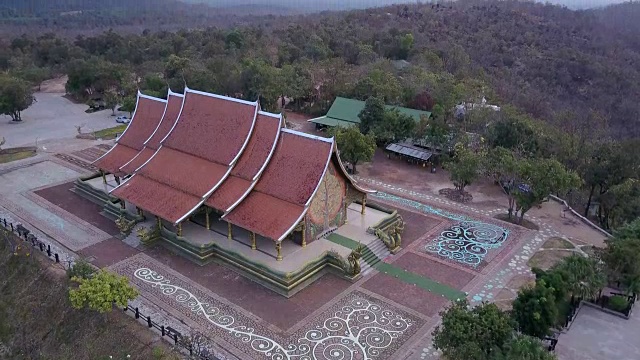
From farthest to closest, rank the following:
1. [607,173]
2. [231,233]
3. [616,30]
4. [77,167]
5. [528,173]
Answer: [616,30] < [77,167] < [607,173] < [528,173] < [231,233]

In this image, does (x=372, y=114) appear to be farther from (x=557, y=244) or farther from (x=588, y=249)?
(x=588, y=249)

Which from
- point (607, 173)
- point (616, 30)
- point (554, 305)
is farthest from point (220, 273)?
point (616, 30)

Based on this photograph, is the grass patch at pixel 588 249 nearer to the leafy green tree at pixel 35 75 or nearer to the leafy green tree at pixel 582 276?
the leafy green tree at pixel 582 276

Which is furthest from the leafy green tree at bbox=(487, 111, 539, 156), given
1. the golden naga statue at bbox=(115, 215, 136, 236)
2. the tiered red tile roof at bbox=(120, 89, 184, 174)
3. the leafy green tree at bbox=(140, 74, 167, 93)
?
the leafy green tree at bbox=(140, 74, 167, 93)

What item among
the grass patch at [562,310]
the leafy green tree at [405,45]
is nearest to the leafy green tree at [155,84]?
the leafy green tree at [405,45]

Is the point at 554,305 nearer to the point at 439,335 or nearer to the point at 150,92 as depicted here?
the point at 439,335

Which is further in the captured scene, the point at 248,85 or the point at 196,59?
the point at 196,59

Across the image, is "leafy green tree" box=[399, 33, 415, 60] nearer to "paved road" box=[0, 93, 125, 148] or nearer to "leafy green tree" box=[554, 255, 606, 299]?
"paved road" box=[0, 93, 125, 148]
